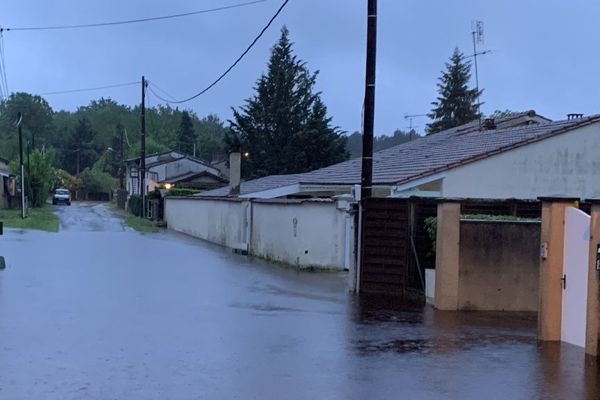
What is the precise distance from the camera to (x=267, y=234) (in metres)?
23.3

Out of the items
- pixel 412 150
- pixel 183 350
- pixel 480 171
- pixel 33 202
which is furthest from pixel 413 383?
pixel 33 202

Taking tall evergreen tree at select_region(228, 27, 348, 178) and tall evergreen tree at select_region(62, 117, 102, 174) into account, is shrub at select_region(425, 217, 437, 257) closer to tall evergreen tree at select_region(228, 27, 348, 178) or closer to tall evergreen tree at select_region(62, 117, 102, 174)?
tall evergreen tree at select_region(228, 27, 348, 178)

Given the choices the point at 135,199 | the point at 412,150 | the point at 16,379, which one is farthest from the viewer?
the point at 135,199

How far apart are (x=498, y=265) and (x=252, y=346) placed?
18.8ft

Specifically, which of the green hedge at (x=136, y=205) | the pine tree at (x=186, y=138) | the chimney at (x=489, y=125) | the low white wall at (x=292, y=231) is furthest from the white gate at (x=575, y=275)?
the pine tree at (x=186, y=138)

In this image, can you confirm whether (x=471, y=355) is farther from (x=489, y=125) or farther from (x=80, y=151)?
(x=80, y=151)

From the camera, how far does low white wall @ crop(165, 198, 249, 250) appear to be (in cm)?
2748

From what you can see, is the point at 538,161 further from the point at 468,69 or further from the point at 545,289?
the point at 468,69

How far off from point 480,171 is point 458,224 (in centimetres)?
781

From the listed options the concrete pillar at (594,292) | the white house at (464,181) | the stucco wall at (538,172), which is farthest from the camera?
the stucco wall at (538,172)

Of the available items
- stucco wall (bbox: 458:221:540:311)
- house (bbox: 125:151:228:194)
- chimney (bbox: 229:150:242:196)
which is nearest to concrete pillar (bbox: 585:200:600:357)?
stucco wall (bbox: 458:221:540:311)

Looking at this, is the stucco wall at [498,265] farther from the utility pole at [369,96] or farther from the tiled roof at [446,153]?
the tiled roof at [446,153]

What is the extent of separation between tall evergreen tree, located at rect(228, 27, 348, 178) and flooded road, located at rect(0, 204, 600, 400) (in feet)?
133

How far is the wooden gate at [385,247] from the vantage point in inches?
579
